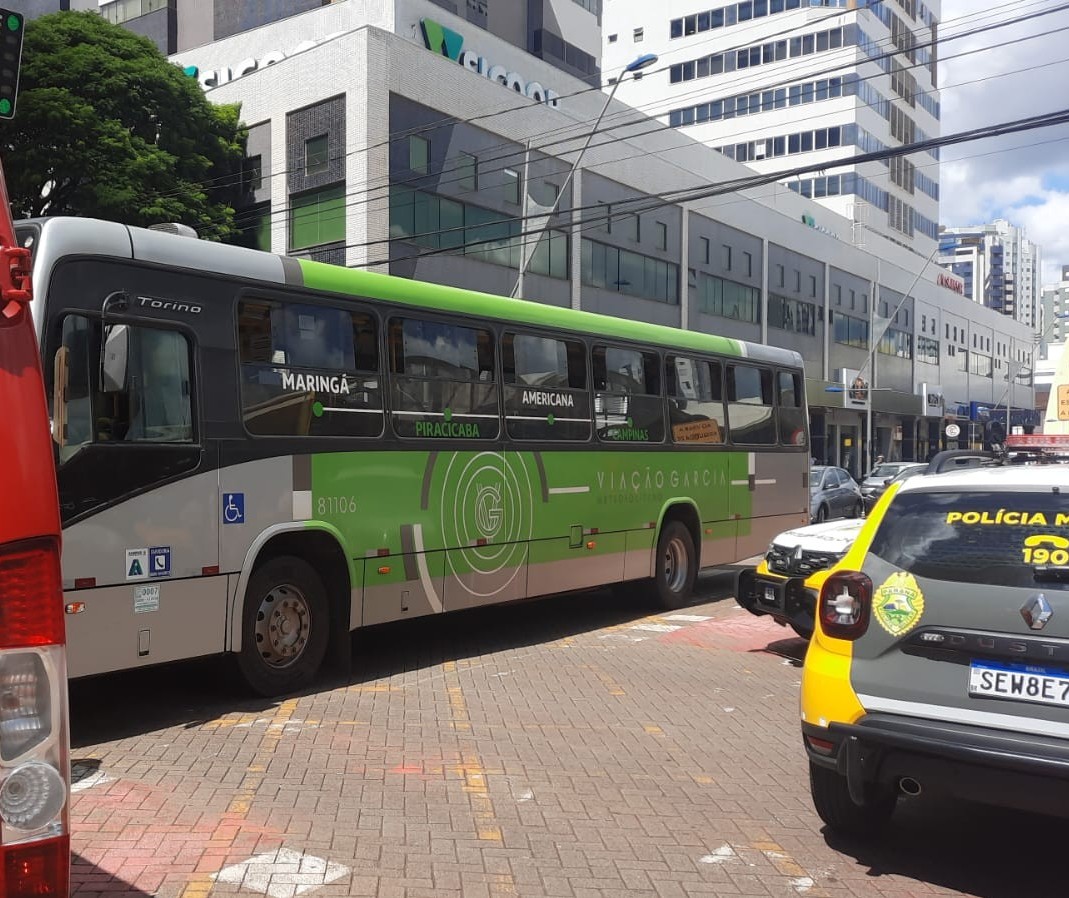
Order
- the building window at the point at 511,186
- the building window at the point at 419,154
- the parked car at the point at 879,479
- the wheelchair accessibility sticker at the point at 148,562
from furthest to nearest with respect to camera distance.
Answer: the building window at the point at 511,186, the building window at the point at 419,154, the parked car at the point at 879,479, the wheelchair accessibility sticker at the point at 148,562

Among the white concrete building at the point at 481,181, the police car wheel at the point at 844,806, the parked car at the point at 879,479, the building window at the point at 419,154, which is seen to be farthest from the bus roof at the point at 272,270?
the building window at the point at 419,154

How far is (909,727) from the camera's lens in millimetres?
4180

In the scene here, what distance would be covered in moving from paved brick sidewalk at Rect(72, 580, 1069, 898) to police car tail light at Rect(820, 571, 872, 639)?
107cm

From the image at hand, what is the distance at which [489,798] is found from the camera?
5473 millimetres

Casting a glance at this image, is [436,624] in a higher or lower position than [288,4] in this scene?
lower

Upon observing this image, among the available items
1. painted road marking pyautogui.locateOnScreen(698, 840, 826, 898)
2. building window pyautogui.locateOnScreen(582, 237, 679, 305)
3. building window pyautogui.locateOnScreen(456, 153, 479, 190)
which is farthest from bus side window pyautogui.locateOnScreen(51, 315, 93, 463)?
building window pyautogui.locateOnScreen(582, 237, 679, 305)

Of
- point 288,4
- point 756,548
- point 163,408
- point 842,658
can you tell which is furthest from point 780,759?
point 288,4

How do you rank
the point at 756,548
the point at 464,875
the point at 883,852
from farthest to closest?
the point at 756,548, the point at 883,852, the point at 464,875

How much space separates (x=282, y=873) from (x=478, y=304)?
240 inches

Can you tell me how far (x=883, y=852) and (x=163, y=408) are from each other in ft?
16.6

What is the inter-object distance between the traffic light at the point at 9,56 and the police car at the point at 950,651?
7.69 m

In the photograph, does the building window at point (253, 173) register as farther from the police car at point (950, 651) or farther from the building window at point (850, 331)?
the building window at point (850, 331)

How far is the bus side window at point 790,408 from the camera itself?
568 inches

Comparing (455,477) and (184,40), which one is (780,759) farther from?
(184,40)
